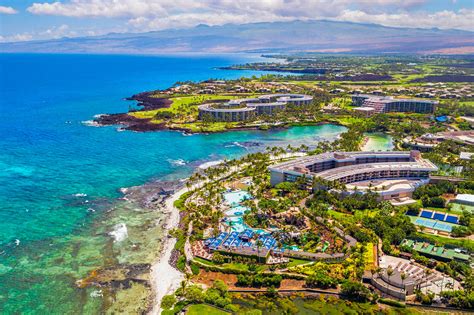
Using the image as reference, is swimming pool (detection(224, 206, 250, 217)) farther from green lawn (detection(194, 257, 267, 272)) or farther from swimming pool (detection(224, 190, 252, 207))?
green lawn (detection(194, 257, 267, 272))

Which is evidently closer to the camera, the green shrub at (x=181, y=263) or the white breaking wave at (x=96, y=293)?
the white breaking wave at (x=96, y=293)

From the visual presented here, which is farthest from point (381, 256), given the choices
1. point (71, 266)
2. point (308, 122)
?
point (308, 122)

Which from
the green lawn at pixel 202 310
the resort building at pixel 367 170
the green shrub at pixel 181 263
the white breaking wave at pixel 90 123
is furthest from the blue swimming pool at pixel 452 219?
the white breaking wave at pixel 90 123

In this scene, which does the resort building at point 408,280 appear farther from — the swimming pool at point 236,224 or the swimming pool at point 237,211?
the swimming pool at point 237,211

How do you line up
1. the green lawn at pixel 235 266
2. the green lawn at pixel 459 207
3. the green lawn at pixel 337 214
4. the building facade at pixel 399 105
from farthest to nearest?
the building facade at pixel 399 105 → the green lawn at pixel 459 207 → the green lawn at pixel 337 214 → the green lawn at pixel 235 266

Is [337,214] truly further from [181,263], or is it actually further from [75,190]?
[75,190]

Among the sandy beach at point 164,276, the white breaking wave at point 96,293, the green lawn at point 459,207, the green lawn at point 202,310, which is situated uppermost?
the green lawn at point 459,207

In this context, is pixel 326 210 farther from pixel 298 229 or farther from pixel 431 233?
pixel 431 233
